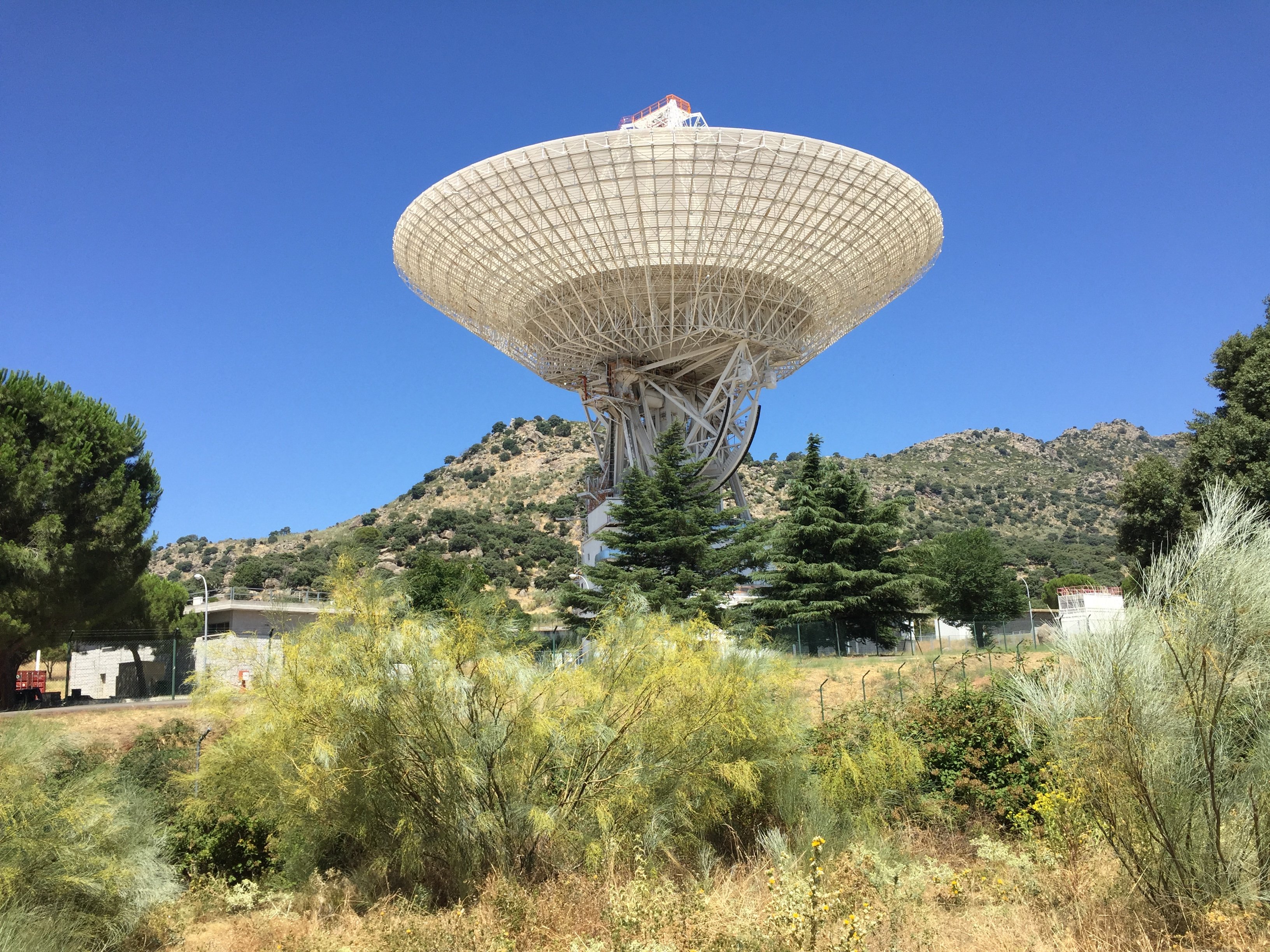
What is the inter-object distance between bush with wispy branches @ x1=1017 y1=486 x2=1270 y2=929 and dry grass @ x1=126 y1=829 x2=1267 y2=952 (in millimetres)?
511

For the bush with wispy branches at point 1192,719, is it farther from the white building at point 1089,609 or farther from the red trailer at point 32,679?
the red trailer at point 32,679

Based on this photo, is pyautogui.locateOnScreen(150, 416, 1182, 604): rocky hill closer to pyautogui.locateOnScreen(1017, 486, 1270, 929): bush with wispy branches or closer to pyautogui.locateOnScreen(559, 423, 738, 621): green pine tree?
pyautogui.locateOnScreen(559, 423, 738, 621): green pine tree

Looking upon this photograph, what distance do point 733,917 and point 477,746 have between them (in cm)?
369

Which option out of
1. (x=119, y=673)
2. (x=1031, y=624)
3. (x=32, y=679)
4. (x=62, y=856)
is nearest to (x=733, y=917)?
(x=62, y=856)

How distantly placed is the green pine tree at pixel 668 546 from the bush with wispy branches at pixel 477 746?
57.4 ft

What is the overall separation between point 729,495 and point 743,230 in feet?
39.2

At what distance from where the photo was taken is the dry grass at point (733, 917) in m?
8.67

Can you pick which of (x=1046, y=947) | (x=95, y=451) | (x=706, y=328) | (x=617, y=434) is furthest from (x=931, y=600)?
(x=1046, y=947)

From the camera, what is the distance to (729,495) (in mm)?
40000

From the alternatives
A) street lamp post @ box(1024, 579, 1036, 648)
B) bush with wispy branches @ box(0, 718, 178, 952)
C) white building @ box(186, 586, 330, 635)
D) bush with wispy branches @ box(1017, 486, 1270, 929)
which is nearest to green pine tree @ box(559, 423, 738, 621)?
street lamp post @ box(1024, 579, 1036, 648)

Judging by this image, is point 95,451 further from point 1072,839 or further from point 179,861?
point 1072,839

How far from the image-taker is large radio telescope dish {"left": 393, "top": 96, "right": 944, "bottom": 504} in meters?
30.1

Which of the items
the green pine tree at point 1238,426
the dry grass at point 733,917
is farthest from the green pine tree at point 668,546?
the dry grass at point 733,917

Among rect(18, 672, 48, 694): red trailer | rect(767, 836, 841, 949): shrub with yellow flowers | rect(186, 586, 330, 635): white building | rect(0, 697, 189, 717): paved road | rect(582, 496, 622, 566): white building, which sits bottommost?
rect(767, 836, 841, 949): shrub with yellow flowers
